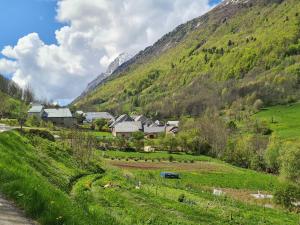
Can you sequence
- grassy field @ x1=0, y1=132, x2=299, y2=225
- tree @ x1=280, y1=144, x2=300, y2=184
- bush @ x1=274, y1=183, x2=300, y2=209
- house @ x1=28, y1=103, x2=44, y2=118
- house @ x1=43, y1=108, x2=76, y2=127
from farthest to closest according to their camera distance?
house @ x1=43, y1=108, x2=76, y2=127
house @ x1=28, y1=103, x2=44, y2=118
tree @ x1=280, y1=144, x2=300, y2=184
bush @ x1=274, y1=183, x2=300, y2=209
grassy field @ x1=0, y1=132, x2=299, y2=225

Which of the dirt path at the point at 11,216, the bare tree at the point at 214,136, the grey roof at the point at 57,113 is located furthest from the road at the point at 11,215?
the grey roof at the point at 57,113

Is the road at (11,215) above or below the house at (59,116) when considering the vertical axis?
below

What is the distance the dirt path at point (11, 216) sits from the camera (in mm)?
12000

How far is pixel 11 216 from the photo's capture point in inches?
496

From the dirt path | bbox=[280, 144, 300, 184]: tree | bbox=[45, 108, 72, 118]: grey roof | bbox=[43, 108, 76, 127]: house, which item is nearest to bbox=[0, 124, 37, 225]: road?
the dirt path

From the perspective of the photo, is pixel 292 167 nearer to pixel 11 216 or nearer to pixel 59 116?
pixel 11 216

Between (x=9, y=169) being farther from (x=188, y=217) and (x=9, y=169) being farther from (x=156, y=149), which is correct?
(x=156, y=149)

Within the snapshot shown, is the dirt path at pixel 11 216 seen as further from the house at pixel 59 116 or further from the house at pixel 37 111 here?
the house at pixel 59 116

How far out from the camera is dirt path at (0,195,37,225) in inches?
472

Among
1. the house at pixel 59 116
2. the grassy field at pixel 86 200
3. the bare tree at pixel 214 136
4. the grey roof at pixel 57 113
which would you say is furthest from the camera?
the grey roof at pixel 57 113

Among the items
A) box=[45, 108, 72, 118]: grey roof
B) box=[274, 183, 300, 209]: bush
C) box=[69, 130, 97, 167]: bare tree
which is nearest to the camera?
box=[274, 183, 300, 209]: bush

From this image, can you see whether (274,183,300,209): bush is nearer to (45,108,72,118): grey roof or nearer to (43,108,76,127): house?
(43,108,76,127): house

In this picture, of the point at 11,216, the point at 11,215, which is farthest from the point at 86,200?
the point at 11,216

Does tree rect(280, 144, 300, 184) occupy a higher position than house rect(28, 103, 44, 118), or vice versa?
house rect(28, 103, 44, 118)
